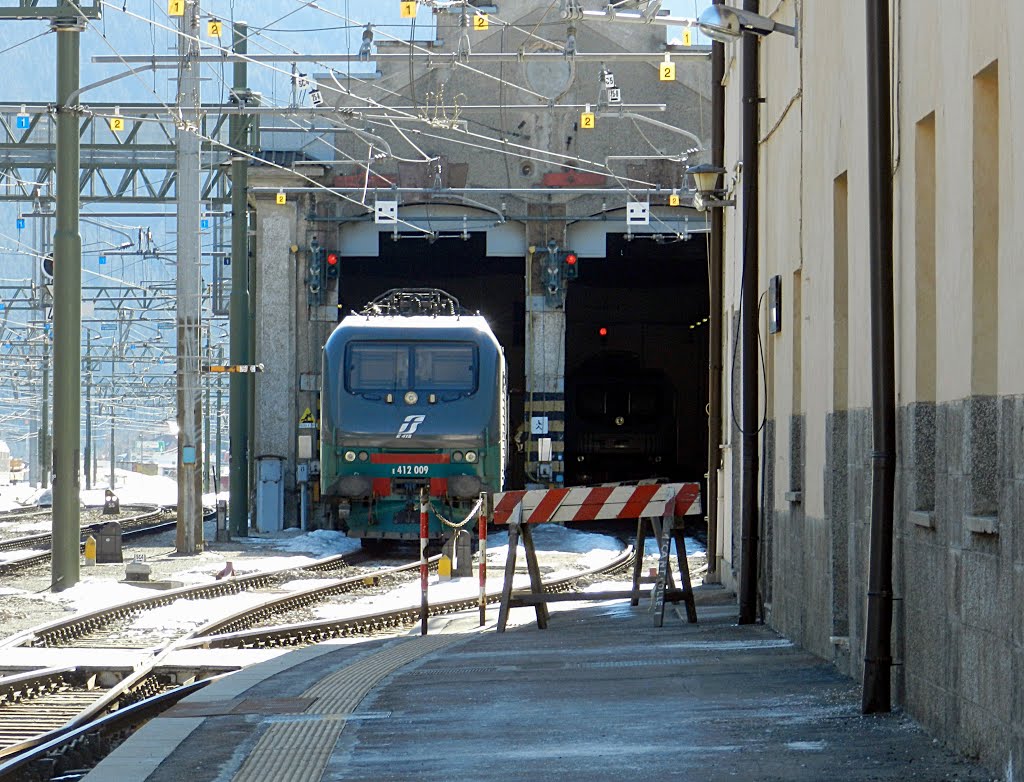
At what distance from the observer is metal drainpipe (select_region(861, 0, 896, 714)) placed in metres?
8.04

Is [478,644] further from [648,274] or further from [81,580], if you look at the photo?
[648,274]

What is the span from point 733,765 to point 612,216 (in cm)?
2694

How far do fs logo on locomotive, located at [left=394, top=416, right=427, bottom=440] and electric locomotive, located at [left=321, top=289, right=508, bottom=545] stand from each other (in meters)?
0.01

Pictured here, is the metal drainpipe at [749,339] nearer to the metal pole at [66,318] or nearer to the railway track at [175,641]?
the railway track at [175,641]

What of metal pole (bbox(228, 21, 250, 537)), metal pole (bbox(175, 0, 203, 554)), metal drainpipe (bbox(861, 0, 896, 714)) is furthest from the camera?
metal pole (bbox(228, 21, 250, 537))

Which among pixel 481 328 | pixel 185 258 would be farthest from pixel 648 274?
pixel 185 258

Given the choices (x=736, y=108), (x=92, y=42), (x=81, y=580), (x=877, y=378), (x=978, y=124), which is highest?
(x=92, y=42)

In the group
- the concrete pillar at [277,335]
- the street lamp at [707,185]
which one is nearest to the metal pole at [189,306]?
the concrete pillar at [277,335]

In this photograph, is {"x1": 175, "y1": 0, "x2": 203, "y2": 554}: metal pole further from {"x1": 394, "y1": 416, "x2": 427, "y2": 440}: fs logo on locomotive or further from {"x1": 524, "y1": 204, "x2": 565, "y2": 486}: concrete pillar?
{"x1": 524, "y1": 204, "x2": 565, "y2": 486}: concrete pillar

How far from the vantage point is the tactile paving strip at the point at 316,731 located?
6.96m

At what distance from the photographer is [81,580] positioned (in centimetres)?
2017

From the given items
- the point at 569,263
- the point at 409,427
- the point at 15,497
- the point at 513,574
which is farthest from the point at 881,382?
the point at 15,497

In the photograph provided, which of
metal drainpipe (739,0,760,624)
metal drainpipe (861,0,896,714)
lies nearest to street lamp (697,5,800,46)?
metal drainpipe (861,0,896,714)

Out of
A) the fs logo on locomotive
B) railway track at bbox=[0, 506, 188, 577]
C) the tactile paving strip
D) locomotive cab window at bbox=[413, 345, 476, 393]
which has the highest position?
locomotive cab window at bbox=[413, 345, 476, 393]
